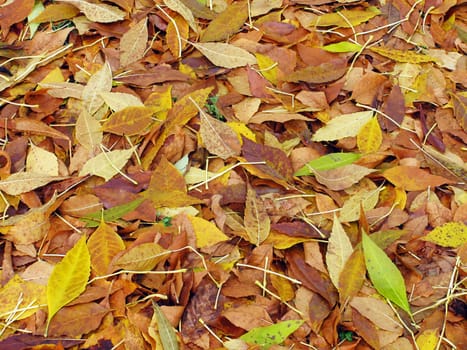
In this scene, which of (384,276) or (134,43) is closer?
(384,276)

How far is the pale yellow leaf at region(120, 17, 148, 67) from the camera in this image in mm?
1038

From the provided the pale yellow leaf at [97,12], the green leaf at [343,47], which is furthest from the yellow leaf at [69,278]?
the green leaf at [343,47]

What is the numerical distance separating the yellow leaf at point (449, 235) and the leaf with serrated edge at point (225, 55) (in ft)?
1.50

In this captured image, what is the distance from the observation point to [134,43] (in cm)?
105

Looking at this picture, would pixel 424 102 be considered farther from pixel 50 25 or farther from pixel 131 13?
pixel 50 25

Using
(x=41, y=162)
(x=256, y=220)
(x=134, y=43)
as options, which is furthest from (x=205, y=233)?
(x=134, y=43)

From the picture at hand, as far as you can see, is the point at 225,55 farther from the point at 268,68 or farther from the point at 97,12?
the point at 97,12

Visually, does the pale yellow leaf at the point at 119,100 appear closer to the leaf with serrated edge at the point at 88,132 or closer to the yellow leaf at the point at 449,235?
the leaf with serrated edge at the point at 88,132

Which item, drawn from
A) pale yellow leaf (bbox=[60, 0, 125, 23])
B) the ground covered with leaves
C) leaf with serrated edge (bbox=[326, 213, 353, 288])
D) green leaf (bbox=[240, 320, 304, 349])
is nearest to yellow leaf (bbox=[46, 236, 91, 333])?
the ground covered with leaves

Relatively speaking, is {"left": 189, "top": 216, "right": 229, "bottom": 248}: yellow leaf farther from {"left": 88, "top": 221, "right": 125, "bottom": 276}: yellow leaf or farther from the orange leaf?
the orange leaf

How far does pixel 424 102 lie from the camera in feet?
3.43

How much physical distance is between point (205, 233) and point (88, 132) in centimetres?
28

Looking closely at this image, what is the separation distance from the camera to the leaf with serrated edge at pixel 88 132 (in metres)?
0.93

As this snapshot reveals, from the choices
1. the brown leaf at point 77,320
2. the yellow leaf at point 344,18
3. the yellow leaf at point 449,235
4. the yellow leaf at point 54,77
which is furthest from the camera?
the yellow leaf at point 344,18
